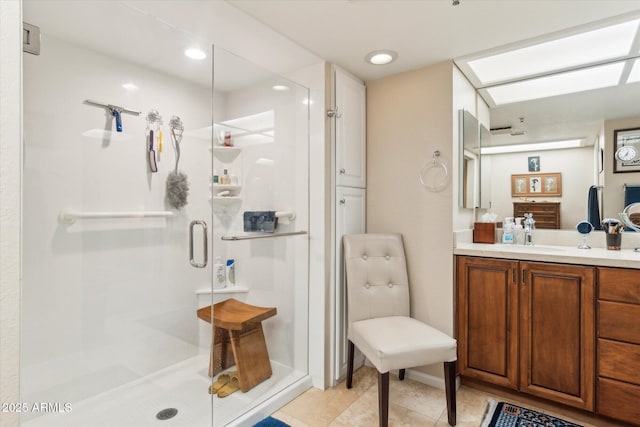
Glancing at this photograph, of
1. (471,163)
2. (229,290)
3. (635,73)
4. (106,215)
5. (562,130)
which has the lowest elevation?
(229,290)

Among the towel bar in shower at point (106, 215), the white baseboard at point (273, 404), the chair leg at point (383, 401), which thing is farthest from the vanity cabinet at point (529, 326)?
the towel bar in shower at point (106, 215)

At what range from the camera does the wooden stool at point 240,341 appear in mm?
1926

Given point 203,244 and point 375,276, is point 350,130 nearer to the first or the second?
point 375,276

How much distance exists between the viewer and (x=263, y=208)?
7.00 feet

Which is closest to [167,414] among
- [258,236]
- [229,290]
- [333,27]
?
[229,290]

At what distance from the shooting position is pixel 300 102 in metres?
2.28

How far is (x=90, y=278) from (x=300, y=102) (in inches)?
67.1

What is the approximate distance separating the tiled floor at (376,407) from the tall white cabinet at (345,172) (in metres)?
0.19

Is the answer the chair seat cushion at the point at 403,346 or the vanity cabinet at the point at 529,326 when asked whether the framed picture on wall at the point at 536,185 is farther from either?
the chair seat cushion at the point at 403,346

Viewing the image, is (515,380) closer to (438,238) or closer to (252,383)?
(438,238)

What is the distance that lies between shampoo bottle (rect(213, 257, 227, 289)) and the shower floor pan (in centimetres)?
43

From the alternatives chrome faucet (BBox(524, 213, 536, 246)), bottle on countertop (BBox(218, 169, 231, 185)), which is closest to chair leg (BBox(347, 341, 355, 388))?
bottle on countertop (BBox(218, 169, 231, 185))

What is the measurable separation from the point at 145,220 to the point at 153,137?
54 cm

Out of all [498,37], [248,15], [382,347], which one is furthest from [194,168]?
[498,37]
